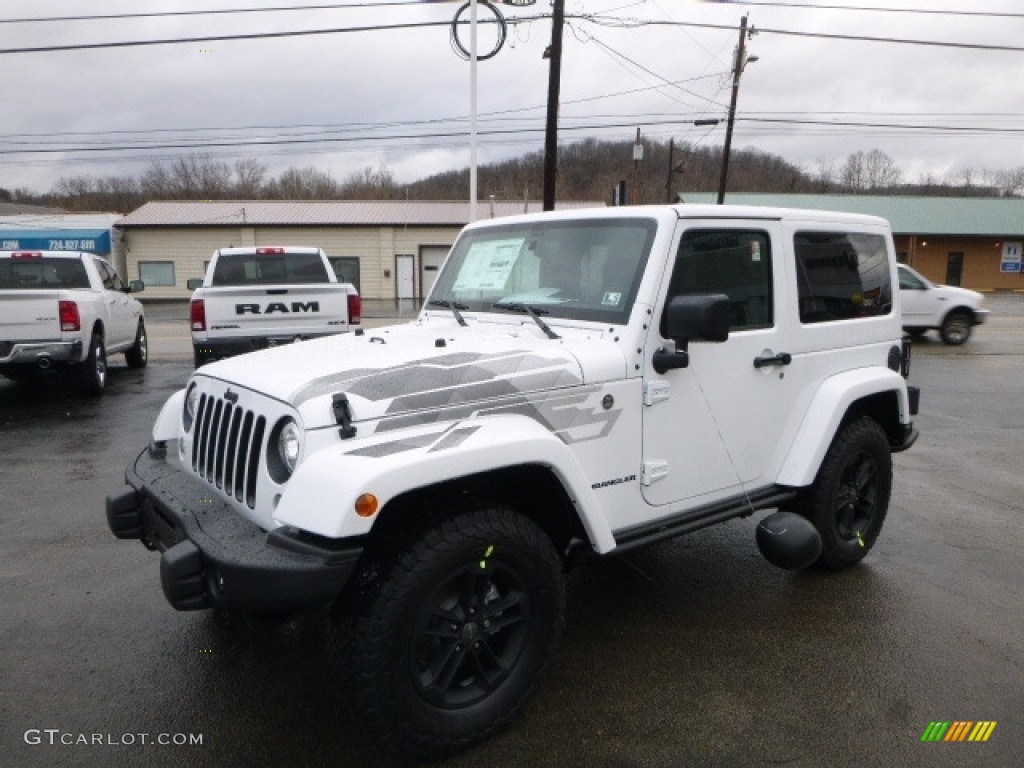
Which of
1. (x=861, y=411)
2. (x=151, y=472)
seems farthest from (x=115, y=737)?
(x=861, y=411)

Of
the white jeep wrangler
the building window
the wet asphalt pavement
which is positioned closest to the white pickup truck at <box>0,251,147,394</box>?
the wet asphalt pavement

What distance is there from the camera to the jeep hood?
2660 millimetres

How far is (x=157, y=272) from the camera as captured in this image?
38.6 metres

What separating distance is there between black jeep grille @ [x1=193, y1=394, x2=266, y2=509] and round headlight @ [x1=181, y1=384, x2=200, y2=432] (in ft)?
0.52

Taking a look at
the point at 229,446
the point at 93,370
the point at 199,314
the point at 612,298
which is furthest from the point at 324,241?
the point at 229,446

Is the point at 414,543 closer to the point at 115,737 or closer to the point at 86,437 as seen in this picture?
the point at 115,737

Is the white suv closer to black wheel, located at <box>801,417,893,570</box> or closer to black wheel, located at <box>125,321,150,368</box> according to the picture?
black wheel, located at <box>801,417,893,570</box>

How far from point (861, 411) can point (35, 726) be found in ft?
14.0

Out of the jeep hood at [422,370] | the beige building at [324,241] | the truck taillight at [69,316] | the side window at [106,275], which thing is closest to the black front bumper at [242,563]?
the jeep hood at [422,370]

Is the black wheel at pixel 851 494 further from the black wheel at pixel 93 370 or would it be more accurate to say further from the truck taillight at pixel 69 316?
the black wheel at pixel 93 370

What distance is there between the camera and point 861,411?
440 centimetres

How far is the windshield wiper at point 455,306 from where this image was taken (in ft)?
12.8

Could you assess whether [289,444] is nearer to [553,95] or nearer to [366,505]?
[366,505]

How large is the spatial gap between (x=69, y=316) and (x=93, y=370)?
103 centimetres
